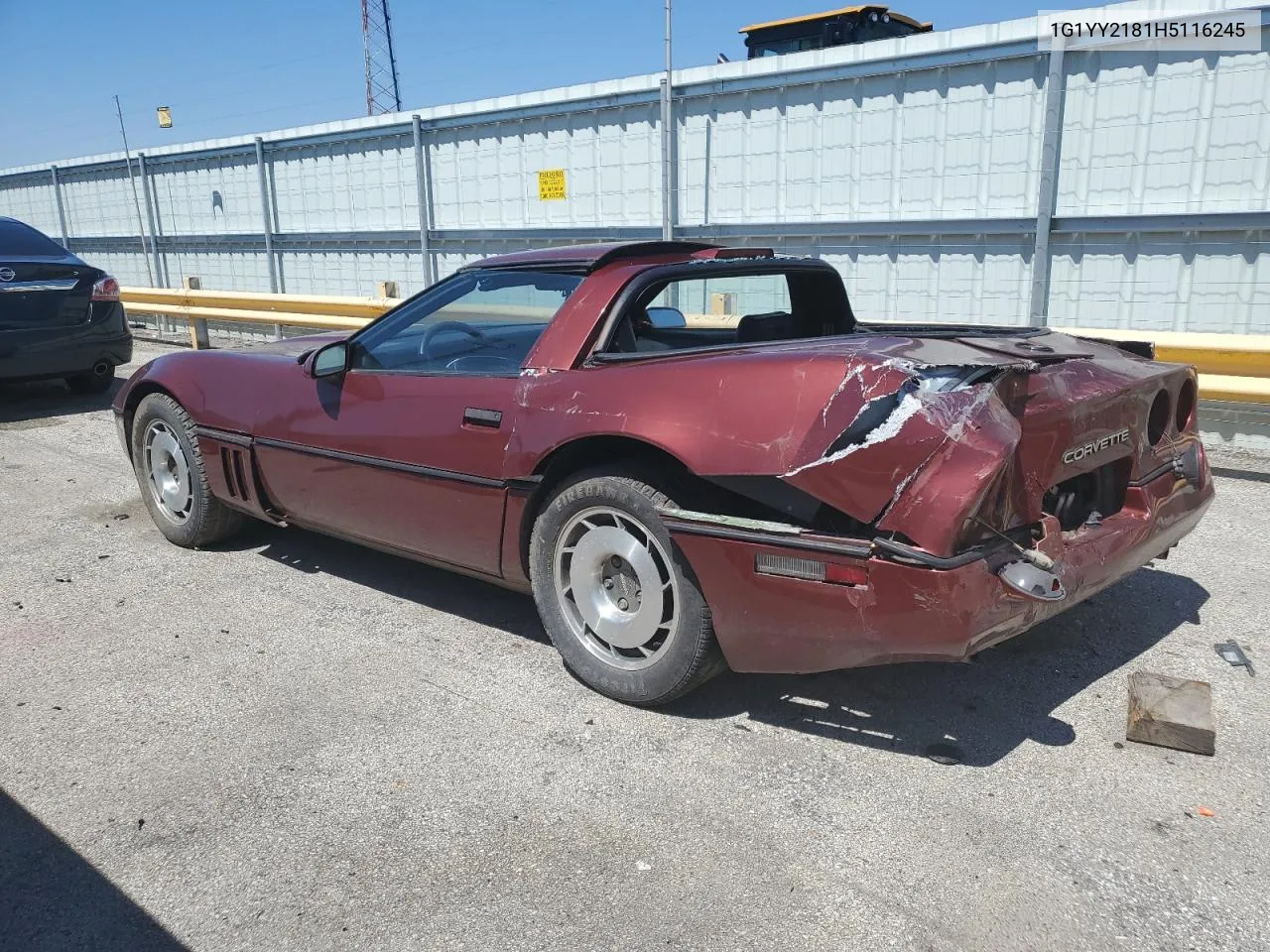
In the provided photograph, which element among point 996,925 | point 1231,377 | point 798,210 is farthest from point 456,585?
point 798,210

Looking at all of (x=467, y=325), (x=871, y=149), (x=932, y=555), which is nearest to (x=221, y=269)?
(x=871, y=149)

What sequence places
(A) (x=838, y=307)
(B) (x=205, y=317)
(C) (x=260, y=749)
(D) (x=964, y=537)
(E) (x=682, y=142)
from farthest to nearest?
1. (B) (x=205, y=317)
2. (E) (x=682, y=142)
3. (A) (x=838, y=307)
4. (C) (x=260, y=749)
5. (D) (x=964, y=537)

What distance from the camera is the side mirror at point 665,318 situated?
4.06 m

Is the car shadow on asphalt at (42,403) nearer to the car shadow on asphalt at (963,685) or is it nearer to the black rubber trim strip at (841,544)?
the car shadow on asphalt at (963,685)

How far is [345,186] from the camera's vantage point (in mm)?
13375

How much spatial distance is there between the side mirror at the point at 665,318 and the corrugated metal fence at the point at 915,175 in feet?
16.1

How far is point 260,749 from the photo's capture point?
2.97m

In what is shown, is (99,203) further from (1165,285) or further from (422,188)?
(1165,285)

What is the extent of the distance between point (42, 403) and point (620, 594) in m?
8.28

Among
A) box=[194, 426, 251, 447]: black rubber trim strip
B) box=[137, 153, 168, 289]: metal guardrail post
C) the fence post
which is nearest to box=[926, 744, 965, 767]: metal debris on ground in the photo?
box=[194, 426, 251, 447]: black rubber trim strip

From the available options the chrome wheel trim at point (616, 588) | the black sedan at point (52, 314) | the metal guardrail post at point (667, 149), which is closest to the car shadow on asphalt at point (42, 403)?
the black sedan at point (52, 314)

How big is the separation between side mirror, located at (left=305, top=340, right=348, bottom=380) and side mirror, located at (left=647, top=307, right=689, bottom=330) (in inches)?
51.5

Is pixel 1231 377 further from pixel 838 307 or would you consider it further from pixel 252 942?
pixel 252 942

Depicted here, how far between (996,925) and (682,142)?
360 inches
